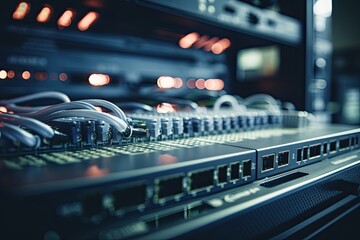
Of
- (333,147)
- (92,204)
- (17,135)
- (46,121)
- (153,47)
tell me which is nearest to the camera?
(92,204)

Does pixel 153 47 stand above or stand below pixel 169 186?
above

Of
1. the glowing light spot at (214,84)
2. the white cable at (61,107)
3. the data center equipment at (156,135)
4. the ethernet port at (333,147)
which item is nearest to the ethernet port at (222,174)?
the data center equipment at (156,135)

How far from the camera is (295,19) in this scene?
119 cm

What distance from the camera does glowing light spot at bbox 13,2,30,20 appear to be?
2.42ft

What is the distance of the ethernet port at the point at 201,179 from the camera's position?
373 mm

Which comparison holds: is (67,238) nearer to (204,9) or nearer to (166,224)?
(166,224)

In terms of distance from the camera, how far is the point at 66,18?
0.84 metres

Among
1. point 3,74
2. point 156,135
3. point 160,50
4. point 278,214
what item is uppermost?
point 160,50

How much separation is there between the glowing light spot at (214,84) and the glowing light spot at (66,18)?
61 cm

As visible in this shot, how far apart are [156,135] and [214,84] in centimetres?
79

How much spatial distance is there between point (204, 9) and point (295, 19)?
590mm

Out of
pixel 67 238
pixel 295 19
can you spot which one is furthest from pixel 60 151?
pixel 295 19

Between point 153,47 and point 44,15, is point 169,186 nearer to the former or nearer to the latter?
point 44,15

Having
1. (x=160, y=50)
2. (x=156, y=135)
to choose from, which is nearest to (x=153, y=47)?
(x=160, y=50)
